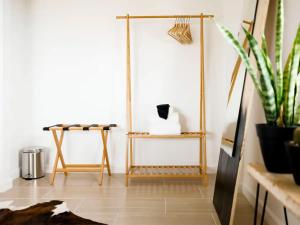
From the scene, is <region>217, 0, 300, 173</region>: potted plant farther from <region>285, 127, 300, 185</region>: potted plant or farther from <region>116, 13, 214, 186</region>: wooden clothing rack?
<region>116, 13, 214, 186</region>: wooden clothing rack

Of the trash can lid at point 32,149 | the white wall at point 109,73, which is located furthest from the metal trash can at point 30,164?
the white wall at point 109,73

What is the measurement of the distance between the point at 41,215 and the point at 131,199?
2.59 feet

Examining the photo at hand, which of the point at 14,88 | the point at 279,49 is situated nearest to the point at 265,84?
the point at 279,49

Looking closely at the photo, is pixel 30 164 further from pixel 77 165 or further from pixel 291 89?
pixel 291 89

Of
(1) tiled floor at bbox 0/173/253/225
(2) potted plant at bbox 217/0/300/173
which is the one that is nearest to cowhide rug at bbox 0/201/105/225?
(1) tiled floor at bbox 0/173/253/225

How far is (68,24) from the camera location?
345cm

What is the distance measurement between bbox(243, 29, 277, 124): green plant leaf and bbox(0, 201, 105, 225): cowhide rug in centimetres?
147

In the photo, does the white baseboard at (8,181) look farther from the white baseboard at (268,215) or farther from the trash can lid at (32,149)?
the white baseboard at (268,215)

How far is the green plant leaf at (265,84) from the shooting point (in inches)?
46.3

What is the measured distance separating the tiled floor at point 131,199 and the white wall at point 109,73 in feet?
1.48

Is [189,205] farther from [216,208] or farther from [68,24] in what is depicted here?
[68,24]

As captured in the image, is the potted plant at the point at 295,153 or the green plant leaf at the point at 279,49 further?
the green plant leaf at the point at 279,49

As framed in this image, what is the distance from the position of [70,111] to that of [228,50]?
80.3 inches

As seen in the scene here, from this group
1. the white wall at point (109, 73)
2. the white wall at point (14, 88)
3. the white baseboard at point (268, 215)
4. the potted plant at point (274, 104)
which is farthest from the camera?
the white wall at point (109, 73)
